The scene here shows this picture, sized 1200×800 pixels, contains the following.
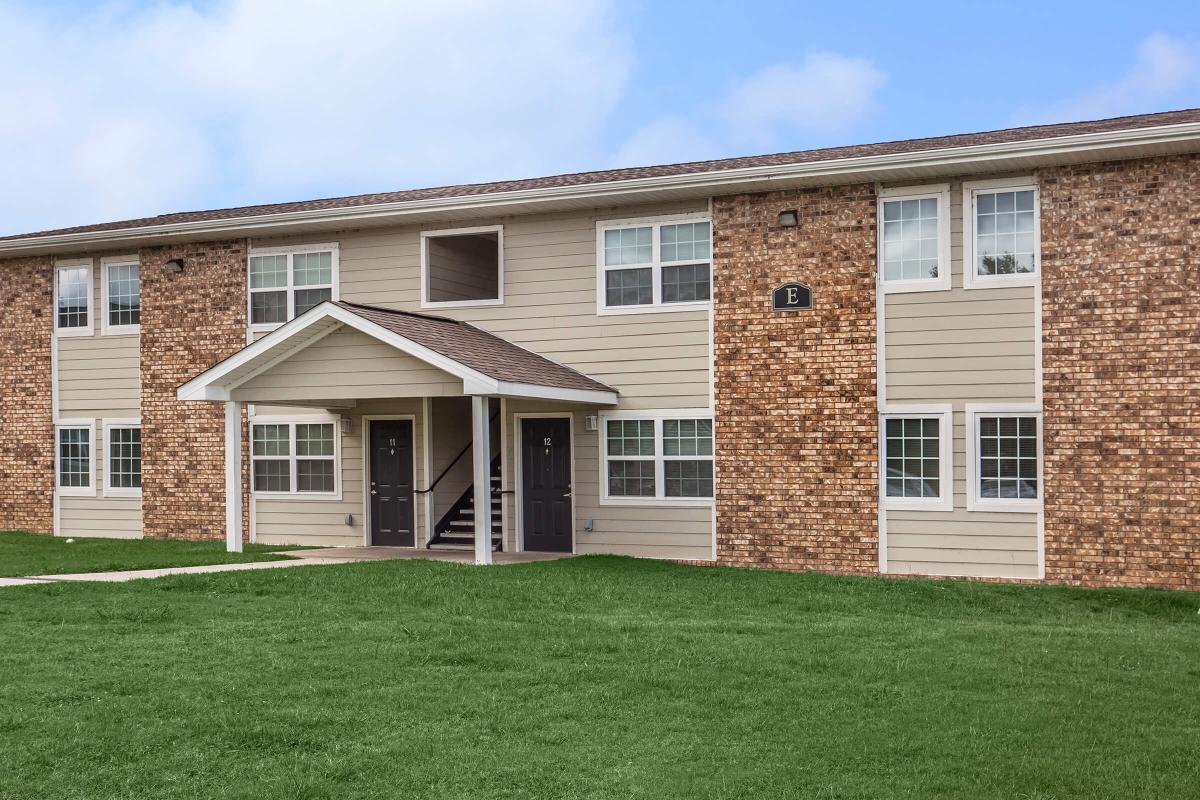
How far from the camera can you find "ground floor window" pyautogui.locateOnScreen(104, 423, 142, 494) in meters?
20.3

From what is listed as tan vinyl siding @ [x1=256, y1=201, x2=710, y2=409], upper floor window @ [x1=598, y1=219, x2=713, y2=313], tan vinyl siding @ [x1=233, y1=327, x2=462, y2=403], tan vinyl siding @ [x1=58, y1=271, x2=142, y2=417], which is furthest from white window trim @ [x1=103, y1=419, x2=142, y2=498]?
upper floor window @ [x1=598, y1=219, x2=713, y2=313]

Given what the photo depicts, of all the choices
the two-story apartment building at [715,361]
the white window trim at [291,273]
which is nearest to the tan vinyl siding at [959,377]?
the two-story apartment building at [715,361]

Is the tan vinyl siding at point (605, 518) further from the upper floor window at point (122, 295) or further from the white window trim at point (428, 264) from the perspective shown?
the upper floor window at point (122, 295)

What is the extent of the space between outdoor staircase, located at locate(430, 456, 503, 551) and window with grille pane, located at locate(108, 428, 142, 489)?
5.49 m

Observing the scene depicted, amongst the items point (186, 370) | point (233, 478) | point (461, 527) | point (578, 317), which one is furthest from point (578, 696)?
point (186, 370)

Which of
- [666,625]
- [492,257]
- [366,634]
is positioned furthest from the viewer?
[492,257]

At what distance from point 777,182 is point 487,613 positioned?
7.45 m

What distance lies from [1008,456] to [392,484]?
29.2ft

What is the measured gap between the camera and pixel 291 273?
19.1 meters

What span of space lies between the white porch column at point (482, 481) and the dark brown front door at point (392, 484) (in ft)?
11.5

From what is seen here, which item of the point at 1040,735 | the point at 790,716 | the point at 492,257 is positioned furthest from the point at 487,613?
Answer: the point at 492,257

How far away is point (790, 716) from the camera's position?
7.70m

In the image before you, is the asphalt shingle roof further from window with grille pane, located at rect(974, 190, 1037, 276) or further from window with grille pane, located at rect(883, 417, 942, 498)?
window with grille pane, located at rect(883, 417, 942, 498)

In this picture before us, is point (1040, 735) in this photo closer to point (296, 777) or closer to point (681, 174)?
point (296, 777)
